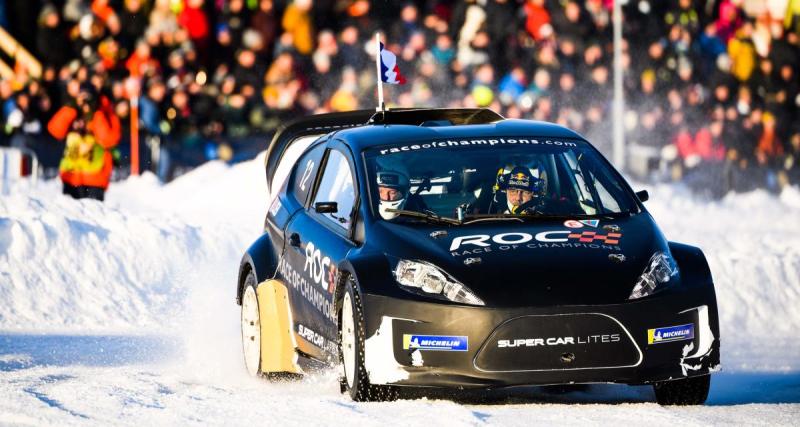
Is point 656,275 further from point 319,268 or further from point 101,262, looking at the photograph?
point 101,262

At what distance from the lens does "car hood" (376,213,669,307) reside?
705cm

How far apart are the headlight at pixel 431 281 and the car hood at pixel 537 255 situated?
0.03 meters

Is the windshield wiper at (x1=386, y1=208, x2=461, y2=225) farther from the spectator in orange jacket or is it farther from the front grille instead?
the spectator in orange jacket

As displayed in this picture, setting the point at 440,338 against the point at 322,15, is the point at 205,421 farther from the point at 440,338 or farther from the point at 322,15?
the point at 322,15

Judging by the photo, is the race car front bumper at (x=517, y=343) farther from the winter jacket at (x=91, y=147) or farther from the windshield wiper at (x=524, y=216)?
the winter jacket at (x=91, y=147)

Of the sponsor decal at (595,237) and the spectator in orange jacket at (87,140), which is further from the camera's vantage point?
the spectator in orange jacket at (87,140)

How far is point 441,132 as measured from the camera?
8.54 m

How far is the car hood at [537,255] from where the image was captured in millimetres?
7051

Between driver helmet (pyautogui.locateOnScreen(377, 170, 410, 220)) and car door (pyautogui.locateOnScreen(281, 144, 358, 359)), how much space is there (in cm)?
15

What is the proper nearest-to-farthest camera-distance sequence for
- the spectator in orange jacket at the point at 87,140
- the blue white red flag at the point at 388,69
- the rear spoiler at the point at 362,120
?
the rear spoiler at the point at 362,120, the blue white red flag at the point at 388,69, the spectator in orange jacket at the point at 87,140

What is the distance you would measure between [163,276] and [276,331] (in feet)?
16.7

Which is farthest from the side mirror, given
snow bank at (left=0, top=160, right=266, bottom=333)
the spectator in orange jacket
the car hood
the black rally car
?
the spectator in orange jacket

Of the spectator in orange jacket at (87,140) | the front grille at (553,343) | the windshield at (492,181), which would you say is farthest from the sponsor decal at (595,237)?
the spectator in orange jacket at (87,140)

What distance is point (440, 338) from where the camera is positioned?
23.0 ft
